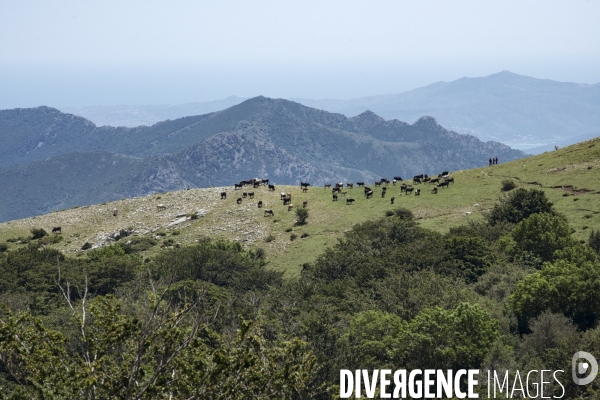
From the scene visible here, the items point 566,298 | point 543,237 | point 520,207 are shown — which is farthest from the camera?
point 520,207

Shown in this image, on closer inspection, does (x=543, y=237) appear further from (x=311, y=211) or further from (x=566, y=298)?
(x=311, y=211)

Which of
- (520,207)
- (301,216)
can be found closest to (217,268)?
(301,216)

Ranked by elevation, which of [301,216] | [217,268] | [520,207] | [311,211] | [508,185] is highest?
[508,185]

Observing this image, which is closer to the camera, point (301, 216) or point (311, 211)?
point (301, 216)

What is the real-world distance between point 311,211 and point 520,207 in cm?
2604

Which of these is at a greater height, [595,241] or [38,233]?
[595,241]

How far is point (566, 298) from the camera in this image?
126 feet

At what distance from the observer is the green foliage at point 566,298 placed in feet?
125

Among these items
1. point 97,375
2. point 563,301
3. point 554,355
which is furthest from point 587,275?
point 97,375

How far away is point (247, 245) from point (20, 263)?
24.9 meters

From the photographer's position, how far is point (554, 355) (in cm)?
3020

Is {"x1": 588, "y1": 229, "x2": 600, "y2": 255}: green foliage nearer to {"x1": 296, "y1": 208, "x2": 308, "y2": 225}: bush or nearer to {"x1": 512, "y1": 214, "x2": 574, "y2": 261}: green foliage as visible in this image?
{"x1": 512, "y1": 214, "x2": 574, "y2": 261}: green foliage

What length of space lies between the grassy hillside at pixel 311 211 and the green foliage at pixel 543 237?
23.9 ft

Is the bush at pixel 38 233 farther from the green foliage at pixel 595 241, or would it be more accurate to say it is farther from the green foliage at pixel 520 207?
the green foliage at pixel 595 241
